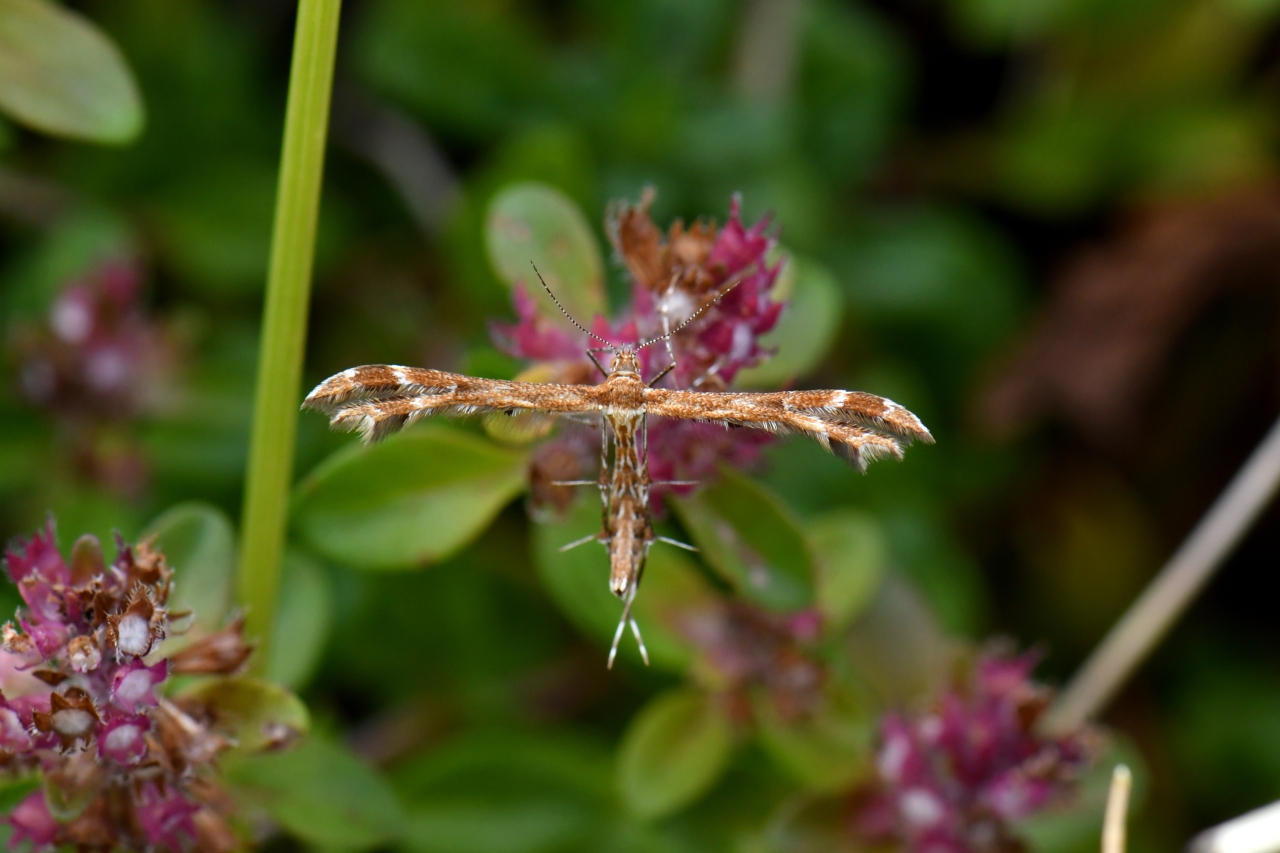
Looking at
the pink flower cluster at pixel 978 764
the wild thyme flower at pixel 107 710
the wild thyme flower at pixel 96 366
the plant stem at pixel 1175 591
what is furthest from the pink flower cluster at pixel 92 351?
the plant stem at pixel 1175 591

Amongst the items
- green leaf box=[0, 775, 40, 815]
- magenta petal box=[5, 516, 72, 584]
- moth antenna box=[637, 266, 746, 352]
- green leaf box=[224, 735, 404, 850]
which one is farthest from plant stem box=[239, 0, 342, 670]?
moth antenna box=[637, 266, 746, 352]

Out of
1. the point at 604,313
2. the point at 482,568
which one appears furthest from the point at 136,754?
the point at 482,568

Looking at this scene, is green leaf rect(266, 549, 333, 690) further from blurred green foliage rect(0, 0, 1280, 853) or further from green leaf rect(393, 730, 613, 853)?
green leaf rect(393, 730, 613, 853)

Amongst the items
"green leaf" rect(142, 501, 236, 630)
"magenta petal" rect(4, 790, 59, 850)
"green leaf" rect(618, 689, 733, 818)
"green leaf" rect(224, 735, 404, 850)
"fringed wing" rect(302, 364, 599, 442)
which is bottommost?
"green leaf" rect(618, 689, 733, 818)

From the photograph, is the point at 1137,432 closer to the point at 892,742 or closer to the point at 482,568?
the point at 892,742

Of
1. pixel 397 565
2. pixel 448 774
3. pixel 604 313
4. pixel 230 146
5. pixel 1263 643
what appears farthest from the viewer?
pixel 230 146
